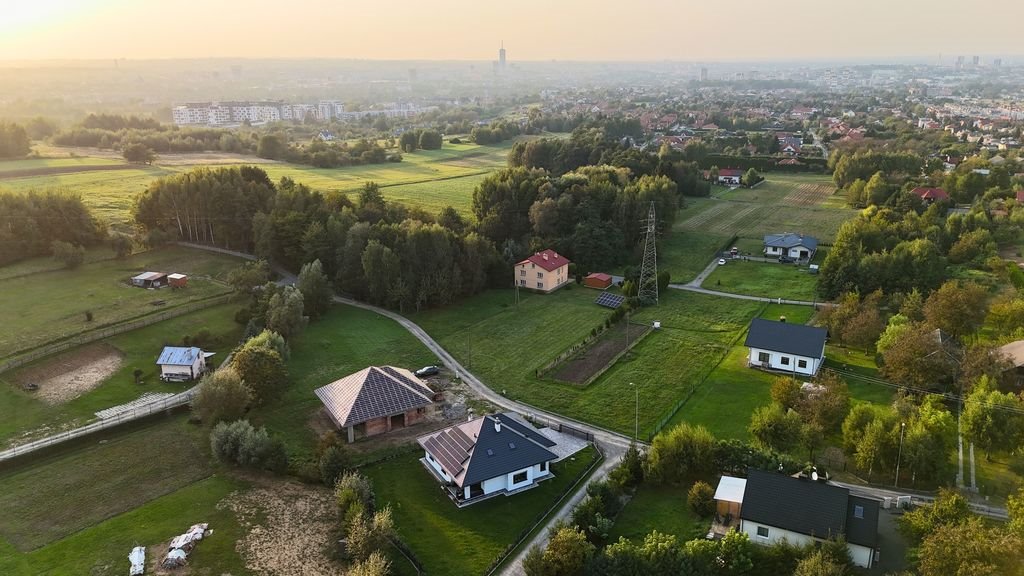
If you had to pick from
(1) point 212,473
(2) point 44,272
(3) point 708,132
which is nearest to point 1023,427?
(1) point 212,473

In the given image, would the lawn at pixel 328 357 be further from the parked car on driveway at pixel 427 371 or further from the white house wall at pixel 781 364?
the white house wall at pixel 781 364

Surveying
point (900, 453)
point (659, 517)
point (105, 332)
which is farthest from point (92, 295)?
point (900, 453)

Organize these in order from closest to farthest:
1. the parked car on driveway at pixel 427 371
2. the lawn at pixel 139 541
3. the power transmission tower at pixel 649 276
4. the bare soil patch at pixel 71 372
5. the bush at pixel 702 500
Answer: the lawn at pixel 139 541
the bush at pixel 702 500
the bare soil patch at pixel 71 372
the parked car on driveway at pixel 427 371
the power transmission tower at pixel 649 276

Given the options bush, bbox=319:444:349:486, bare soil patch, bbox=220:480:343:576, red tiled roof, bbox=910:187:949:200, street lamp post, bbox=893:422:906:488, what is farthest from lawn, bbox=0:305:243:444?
red tiled roof, bbox=910:187:949:200

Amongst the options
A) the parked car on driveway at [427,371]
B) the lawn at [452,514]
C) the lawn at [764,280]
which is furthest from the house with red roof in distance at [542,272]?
the lawn at [452,514]

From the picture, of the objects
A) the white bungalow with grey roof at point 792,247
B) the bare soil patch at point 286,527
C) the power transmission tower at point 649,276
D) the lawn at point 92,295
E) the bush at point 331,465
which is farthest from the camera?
the white bungalow with grey roof at point 792,247

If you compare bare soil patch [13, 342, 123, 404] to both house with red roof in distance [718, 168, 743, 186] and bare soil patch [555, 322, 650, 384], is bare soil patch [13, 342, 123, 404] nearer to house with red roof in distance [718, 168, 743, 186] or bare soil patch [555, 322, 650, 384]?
bare soil patch [555, 322, 650, 384]
